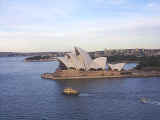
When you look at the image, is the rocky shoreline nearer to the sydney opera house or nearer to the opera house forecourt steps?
the opera house forecourt steps

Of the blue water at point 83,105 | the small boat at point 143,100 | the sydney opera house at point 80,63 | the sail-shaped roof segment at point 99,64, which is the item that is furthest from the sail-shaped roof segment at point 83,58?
the small boat at point 143,100

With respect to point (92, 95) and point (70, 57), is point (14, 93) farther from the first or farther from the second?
point (70, 57)

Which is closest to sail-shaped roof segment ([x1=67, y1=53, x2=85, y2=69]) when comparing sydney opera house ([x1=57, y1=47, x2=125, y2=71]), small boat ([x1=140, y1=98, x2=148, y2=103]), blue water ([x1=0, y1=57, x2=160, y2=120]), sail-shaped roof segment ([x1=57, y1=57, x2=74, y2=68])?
sydney opera house ([x1=57, y1=47, x2=125, y2=71])

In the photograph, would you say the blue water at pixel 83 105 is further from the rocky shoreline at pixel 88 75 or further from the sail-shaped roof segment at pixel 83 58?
the sail-shaped roof segment at pixel 83 58

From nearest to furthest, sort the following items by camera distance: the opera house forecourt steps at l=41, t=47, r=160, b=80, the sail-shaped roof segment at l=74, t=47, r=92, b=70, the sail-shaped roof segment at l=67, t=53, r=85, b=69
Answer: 1. the opera house forecourt steps at l=41, t=47, r=160, b=80
2. the sail-shaped roof segment at l=74, t=47, r=92, b=70
3. the sail-shaped roof segment at l=67, t=53, r=85, b=69

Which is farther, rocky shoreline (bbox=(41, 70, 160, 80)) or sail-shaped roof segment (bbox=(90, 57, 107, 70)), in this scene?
sail-shaped roof segment (bbox=(90, 57, 107, 70))

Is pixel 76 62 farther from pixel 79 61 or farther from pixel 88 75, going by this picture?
pixel 88 75

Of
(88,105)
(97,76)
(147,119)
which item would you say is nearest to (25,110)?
(88,105)

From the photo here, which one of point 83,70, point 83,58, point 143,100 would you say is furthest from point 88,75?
point 143,100
